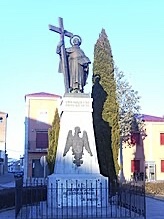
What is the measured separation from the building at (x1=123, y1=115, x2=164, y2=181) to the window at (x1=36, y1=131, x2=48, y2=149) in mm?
8682

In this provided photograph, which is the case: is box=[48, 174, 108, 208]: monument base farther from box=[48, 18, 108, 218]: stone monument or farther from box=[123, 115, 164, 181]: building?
box=[123, 115, 164, 181]: building

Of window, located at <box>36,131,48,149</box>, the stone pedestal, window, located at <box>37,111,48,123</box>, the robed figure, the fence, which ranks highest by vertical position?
window, located at <box>37,111,48,123</box>

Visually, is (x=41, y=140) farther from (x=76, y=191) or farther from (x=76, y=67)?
(x=76, y=191)

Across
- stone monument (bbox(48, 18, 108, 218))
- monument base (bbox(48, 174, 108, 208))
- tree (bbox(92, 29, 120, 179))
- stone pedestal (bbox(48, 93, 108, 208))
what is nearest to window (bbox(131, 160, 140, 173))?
tree (bbox(92, 29, 120, 179))

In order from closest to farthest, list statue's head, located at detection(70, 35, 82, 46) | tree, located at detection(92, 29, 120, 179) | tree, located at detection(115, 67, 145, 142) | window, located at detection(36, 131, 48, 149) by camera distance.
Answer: statue's head, located at detection(70, 35, 82, 46) < tree, located at detection(92, 29, 120, 179) < tree, located at detection(115, 67, 145, 142) < window, located at detection(36, 131, 48, 149)

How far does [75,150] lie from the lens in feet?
46.4

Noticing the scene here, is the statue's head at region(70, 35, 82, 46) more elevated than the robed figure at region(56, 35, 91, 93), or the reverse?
the statue's head at region(70, 35, 82, 46)

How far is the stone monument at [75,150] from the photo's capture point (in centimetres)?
1355

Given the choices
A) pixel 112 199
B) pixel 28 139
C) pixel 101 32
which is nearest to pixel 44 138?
pixel 28 139

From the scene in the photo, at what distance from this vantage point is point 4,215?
1388 cm

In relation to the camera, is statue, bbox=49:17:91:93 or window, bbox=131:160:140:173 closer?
statue, bbox=49:17:91:93

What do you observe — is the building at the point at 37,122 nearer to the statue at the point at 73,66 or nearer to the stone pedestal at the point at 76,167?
the statue at the point at 73,66

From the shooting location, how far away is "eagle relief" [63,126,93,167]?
1413cm

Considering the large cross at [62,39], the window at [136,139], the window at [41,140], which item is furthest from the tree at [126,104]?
the large cross at [62,39]
